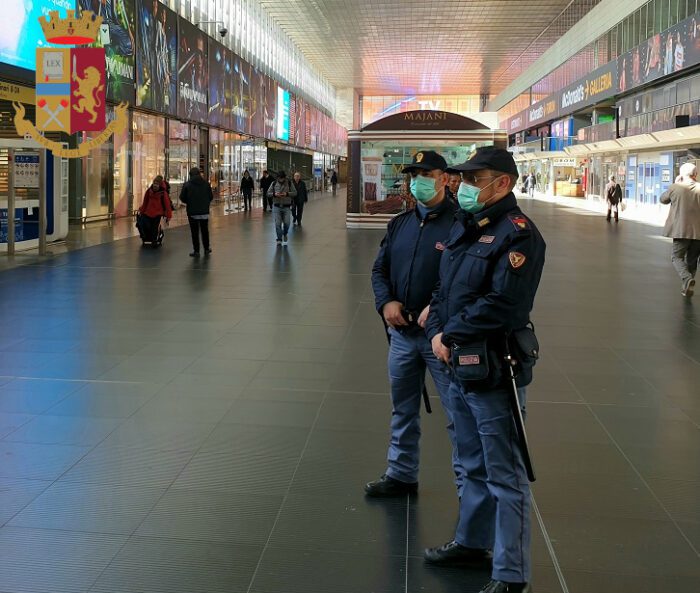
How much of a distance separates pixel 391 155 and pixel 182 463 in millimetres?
20482

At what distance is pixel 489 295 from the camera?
293cm

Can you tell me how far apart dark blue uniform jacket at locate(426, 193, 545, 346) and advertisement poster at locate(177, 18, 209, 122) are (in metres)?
27.9

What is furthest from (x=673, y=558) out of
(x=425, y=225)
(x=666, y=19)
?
(x=666, y=19)

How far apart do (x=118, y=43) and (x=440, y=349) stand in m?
22.4

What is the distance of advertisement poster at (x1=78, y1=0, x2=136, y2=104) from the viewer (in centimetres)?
2198

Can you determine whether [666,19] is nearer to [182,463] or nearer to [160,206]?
[160,206]

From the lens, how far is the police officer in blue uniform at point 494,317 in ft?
9.65

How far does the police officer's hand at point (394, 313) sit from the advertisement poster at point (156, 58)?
909 inches

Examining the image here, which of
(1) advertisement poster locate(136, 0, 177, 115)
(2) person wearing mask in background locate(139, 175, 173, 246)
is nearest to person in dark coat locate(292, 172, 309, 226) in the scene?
(1) advertisement poster locate(136, 0, 177, 115)

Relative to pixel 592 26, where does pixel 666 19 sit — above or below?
below

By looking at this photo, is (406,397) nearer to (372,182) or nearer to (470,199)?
(470,199)

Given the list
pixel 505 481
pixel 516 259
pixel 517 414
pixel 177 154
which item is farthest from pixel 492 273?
pixel 177 154

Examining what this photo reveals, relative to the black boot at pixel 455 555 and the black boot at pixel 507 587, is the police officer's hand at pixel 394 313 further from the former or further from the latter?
the black boot at pixel 507 587

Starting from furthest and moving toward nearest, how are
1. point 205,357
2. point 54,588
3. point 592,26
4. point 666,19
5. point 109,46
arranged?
point 592,26
point 666,19
point 109,46
point 205,357
point 54,588
